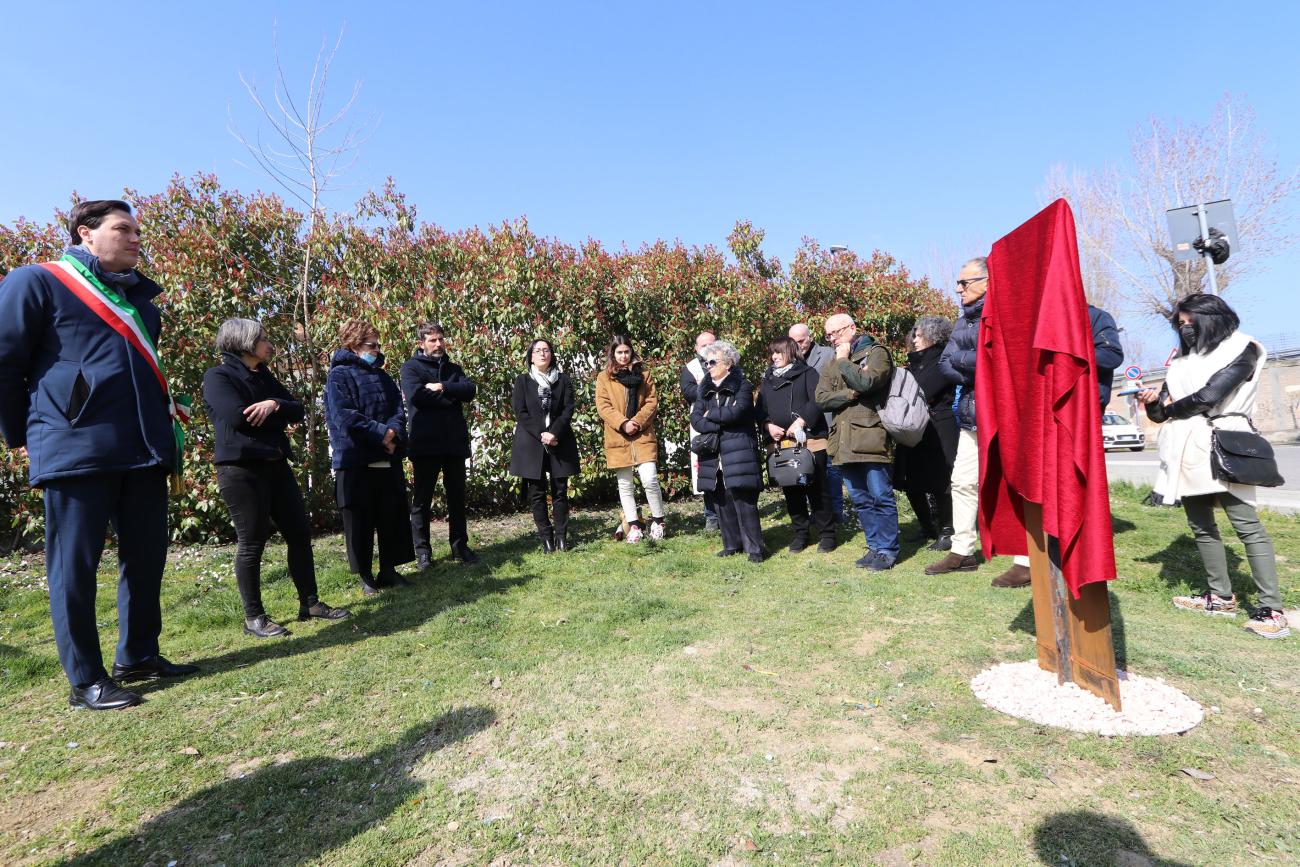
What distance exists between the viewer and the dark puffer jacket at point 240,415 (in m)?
4.18

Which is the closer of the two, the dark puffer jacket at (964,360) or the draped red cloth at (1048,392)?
the draped red cloth at (1048,392)

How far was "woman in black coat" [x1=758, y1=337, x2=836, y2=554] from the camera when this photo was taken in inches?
240

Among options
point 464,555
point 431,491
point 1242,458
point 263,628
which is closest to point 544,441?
point 431,491

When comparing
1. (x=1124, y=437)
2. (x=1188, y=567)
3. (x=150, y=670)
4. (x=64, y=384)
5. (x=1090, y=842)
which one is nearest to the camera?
(x=1090, y=842)

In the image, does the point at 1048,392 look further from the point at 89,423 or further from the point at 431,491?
the point at 431,491

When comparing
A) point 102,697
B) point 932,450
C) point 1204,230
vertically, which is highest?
point 1204,230

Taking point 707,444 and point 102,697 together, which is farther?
point 707,444

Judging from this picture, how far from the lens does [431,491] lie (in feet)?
20.5

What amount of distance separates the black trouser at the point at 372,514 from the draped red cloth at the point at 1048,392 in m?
4.16

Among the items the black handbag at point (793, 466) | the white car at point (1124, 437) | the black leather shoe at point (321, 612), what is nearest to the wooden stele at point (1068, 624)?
the black handbag at point (793, 466)

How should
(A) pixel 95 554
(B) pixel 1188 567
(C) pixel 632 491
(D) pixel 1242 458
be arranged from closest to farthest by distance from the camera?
(A) pixel 95 554 → (D) pixel 1242 458 → (B) pixel 1188 567 → (C) pixel 632 491

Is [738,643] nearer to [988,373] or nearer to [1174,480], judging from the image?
[988,373]

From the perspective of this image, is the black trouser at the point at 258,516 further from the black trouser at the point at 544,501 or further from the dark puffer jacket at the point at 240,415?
the black trouser at the point at 544,501

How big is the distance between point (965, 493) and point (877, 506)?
2.15ft
